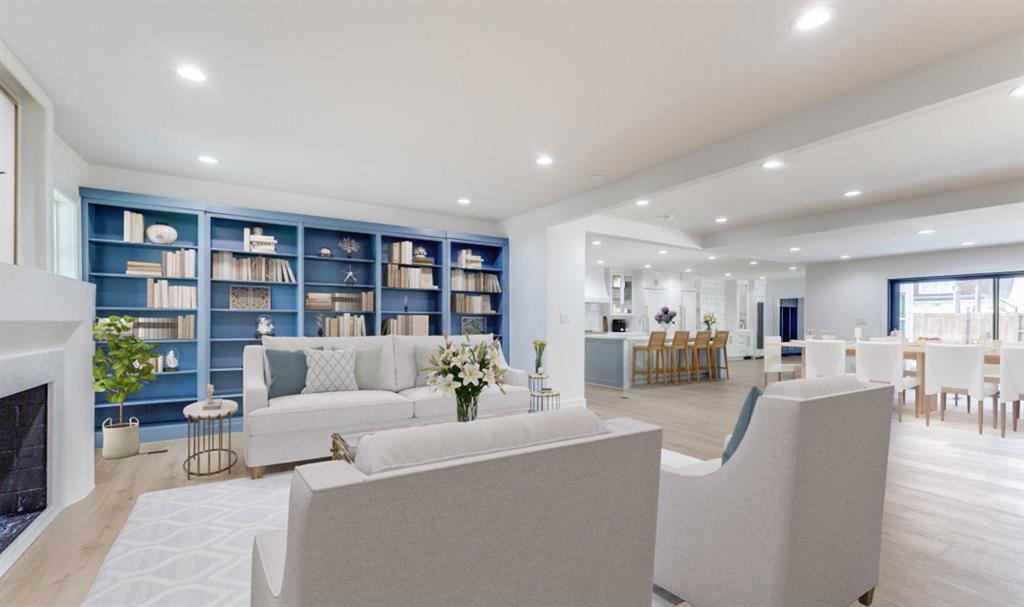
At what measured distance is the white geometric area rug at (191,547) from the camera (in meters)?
2.00

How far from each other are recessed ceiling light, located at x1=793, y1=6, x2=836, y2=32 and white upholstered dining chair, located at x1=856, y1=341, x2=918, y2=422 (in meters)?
4.86

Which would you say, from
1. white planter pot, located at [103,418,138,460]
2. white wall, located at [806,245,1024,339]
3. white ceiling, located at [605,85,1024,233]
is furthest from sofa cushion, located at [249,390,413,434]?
white wall, located at [806,245,1024,339]

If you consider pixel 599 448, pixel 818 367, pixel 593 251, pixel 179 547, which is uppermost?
pixel 593 251

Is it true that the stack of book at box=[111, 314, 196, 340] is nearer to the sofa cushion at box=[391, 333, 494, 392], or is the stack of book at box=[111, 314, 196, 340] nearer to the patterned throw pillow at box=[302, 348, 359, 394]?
the patterned throw pillow at box=[302, 348, 359, 394]

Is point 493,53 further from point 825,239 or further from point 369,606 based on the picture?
point 825,239

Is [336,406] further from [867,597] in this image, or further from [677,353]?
[677,353]

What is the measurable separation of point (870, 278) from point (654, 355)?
15.9ft

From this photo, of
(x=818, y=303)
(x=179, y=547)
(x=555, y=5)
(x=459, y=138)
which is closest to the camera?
(x=555, y=5)

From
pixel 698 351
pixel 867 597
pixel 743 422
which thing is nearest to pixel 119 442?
pixel 743 422

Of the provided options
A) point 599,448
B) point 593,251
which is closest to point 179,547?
point 599,448

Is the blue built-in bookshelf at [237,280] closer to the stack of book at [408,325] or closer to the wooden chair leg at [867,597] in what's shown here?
the stack of book at [408,325]

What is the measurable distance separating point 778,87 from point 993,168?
3120 mm

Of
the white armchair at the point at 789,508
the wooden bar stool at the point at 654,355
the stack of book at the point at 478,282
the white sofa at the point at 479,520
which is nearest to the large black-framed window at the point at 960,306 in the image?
the wooden bar stool at the point at 654,355

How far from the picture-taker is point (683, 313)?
42.5 feet
